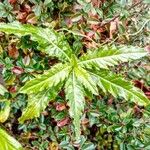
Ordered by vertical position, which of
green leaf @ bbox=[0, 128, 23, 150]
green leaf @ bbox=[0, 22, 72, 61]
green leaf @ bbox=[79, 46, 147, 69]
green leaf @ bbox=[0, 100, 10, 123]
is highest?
green leaf @ bbox=[0, 22, 72, 61]

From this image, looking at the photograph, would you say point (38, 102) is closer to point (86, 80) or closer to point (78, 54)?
point (86, 80)

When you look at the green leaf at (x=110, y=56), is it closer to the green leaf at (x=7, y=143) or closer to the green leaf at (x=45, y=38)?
the green leaf at (x=45, y=38)

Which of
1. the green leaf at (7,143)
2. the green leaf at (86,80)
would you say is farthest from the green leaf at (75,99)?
the green leaf at (7,143)

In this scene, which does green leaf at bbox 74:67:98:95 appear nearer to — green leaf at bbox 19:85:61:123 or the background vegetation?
green leaf at bbox 19:85:61:123

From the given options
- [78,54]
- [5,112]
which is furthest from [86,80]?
[5,112]

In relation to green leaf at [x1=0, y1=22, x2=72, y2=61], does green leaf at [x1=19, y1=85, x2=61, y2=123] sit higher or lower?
lower

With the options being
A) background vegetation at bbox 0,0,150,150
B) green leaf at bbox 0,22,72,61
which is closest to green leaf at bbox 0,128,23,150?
background vegetation at bbox 0,0,150,150
